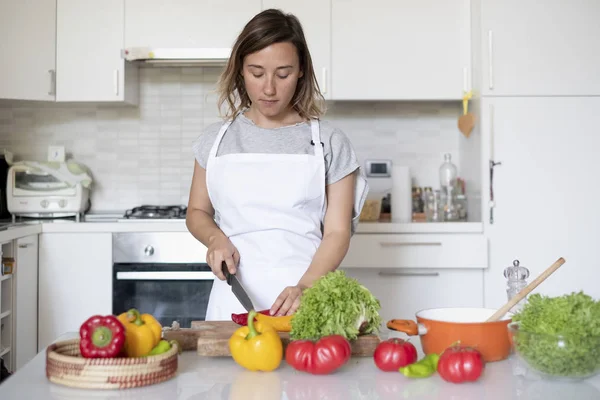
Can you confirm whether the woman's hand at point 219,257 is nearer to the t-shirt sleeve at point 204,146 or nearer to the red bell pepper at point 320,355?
the t-shirt sleeve at point 204,146

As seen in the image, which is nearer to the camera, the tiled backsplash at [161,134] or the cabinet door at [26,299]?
the cabinet door at [26,299]

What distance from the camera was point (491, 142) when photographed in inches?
125

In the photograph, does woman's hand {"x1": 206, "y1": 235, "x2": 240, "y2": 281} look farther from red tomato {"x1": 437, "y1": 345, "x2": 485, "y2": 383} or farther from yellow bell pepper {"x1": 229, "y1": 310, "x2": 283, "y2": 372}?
red tomato {"x1": 437, "y1": 345, "x2": 485, "y2": 383}

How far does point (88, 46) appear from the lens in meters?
3.36

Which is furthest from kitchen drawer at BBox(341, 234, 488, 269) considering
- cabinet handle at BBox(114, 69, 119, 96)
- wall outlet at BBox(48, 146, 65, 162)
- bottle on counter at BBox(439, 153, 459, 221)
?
wall outlet at BBox(48, 146, 65, 162)

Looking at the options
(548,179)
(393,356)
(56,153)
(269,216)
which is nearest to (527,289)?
(393,356)

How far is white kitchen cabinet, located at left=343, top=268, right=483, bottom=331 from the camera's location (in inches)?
124

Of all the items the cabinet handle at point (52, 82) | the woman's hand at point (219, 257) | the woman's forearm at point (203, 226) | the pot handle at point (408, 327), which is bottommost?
the pot handle at point (408, 327)

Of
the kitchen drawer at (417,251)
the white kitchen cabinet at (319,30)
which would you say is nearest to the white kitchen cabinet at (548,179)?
the kitchen drawer at (417,251)

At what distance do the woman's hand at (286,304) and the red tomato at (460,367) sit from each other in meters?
0.34

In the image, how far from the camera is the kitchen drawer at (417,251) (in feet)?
10.3

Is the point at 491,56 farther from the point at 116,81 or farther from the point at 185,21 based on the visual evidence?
the point at 116,81

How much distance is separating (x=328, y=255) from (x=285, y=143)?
322 millimetres

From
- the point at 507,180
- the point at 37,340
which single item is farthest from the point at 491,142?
the point at 37,340
